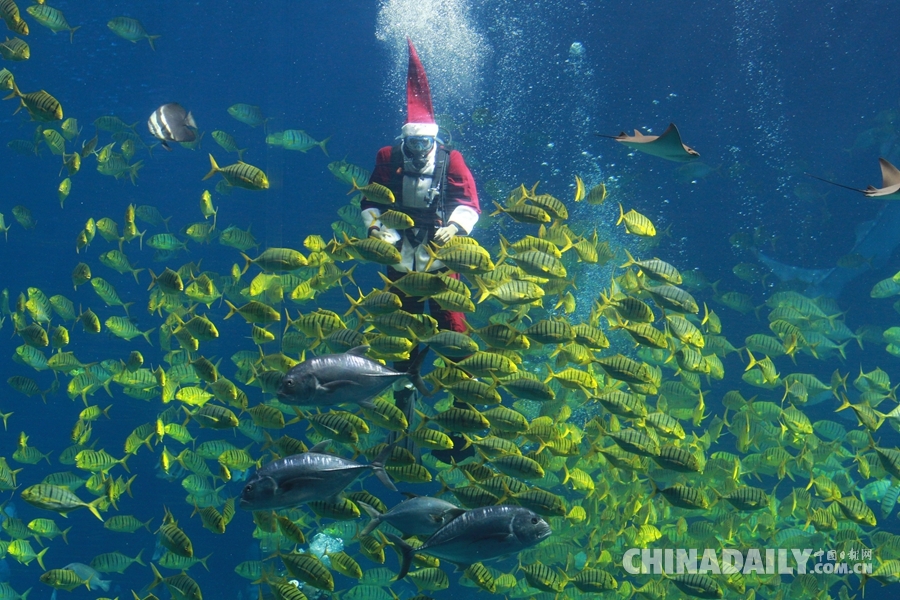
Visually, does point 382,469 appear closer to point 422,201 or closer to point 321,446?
point 321,446

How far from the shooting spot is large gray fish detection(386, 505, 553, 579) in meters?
3.09

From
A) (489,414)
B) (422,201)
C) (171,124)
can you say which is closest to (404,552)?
(489,414)

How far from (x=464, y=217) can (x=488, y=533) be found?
2.56 m

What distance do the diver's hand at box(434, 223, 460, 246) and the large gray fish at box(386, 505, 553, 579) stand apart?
202cm

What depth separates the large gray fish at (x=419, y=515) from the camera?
327 cm

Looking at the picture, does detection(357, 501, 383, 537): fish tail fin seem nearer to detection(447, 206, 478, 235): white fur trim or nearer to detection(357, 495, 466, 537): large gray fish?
detection(357, 495, 466, 537): large gray fish

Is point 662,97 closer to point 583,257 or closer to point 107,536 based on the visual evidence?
point 583,257

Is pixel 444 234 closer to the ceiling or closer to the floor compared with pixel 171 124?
closer to the floor

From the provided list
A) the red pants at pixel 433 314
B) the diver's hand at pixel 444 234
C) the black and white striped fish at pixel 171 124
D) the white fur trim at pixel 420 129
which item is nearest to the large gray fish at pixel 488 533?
the red pants at pixel 433 314

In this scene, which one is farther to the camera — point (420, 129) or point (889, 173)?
point (420, 129)

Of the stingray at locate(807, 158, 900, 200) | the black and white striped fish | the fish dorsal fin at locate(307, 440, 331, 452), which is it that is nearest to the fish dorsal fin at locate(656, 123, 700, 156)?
the stingray at locate(807, 158, 900, 200)

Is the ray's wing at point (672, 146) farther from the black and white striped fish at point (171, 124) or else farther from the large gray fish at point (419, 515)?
the black and white striped fish at point (171, 124)

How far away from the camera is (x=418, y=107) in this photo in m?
5.30

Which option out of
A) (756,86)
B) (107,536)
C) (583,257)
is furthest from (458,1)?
(107,536)
